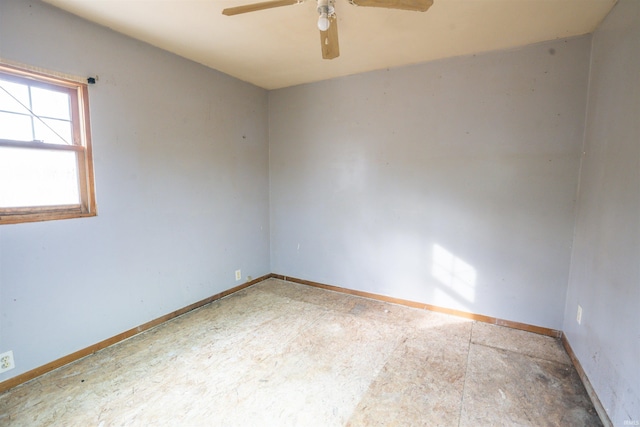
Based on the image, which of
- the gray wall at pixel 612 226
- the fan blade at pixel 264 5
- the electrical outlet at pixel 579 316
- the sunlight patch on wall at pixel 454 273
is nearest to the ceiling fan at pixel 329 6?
the fan blade at pixel 264 5

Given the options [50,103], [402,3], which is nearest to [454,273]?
[402,3]

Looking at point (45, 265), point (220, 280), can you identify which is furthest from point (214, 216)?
point (45, 265)

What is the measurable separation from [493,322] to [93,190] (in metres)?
3.76

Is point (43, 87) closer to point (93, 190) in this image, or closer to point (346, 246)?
point (93, 190)

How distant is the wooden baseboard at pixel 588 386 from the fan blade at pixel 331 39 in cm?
270

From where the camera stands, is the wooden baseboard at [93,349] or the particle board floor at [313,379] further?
the wooden baseboard at [93,349]

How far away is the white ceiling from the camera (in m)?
1.97

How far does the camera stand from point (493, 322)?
9.26ft

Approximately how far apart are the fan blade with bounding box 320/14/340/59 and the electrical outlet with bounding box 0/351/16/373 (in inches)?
113

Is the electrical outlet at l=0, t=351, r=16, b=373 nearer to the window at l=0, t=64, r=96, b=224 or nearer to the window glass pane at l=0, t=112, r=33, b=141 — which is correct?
the window at l=0, t=64, r=96, b=224

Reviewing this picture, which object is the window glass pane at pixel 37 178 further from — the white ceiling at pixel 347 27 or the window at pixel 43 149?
the white ceiling at pixel 347 27

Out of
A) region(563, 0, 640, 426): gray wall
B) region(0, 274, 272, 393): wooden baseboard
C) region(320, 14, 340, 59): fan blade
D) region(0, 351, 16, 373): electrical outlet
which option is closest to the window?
region(0, 351, 16, 373): electrical outlet

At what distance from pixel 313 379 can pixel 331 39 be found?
2.28 metres

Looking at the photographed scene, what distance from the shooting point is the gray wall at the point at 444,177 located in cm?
251
